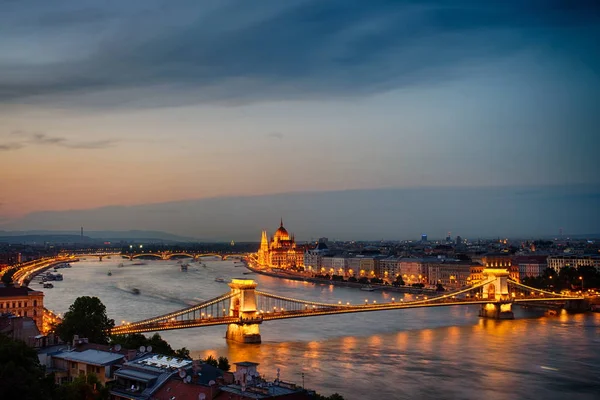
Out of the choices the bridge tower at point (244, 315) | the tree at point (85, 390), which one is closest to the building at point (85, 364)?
the tree at point (85, 390)

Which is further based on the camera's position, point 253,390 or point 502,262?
point 502,262

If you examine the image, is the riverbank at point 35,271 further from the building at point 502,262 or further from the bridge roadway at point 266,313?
the building at point 502,262

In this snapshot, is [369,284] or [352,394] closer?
[352,394]

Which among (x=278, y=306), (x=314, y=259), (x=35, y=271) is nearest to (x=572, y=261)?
(x=278, y=306)

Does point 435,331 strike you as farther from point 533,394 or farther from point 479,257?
point 479,257

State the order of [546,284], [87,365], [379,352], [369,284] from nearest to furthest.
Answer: [87,365], [379,352], [546,284], [369,284]

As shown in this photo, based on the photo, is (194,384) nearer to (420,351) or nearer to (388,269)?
(420,351)

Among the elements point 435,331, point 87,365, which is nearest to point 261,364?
point 87,365
